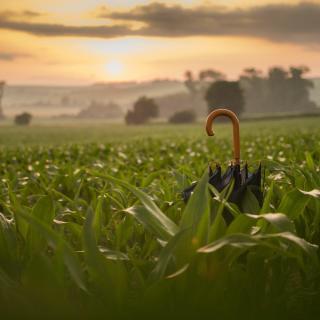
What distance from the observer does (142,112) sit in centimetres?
9081

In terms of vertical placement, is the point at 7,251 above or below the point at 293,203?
below

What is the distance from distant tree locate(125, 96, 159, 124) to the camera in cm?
8975

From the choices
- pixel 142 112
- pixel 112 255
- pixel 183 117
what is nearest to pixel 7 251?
pixel 112 255

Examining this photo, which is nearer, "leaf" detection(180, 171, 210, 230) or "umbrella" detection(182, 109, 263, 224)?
"leaf" detection(180, 171, 210, 230)

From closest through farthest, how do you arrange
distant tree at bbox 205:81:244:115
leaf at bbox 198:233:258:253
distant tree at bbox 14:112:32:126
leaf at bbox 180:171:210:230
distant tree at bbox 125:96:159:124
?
1. leaf at bbox 198:233:258:253
2. leaf at bbox 180:171:210:230
3. distant tree at bbox 205:81:244:115
4. distant tree at bbox 14:112:32:126
5. distant tree at bbox 125:96:159:124

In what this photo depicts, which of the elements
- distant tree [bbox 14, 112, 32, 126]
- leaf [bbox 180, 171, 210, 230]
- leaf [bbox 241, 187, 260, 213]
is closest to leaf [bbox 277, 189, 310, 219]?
leaf [bbox 241, 187, 260, 213]

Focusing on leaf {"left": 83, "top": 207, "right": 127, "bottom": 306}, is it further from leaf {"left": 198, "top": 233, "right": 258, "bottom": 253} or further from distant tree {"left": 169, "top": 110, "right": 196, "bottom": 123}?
distant tree {"left": 169, "top": 110, "right": 196, "bottom": 123}

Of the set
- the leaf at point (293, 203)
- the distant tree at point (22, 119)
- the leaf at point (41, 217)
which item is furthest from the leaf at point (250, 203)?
the distant tree at point (22, 119)

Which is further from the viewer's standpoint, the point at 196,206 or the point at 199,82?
the point at 199,82

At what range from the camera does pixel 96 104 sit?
148 m

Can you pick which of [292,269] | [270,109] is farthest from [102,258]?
[270,109]

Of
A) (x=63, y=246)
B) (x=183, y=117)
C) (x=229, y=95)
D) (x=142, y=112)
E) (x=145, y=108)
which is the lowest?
(x=63, y=246)

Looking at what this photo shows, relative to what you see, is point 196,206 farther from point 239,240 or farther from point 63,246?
point 63,246

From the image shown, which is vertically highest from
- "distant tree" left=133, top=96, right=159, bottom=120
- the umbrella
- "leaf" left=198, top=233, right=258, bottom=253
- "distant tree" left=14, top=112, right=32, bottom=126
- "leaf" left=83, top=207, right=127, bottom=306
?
"distant tree" left=133, top=96, right=159, bottom=120
